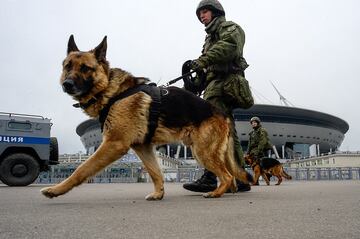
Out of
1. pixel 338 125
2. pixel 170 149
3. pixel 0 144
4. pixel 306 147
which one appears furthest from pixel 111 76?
pixel 338 125

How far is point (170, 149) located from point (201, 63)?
77165 mm

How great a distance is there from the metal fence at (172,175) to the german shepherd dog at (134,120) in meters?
14.5

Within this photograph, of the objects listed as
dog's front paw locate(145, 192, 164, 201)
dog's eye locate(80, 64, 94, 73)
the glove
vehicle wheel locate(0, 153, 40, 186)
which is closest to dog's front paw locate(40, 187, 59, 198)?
dog's front paw locate(145, 192, 164, 201)

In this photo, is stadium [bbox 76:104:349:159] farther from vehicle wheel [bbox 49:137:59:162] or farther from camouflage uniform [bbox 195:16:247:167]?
camouflage uniform [bbox 195:16:247:167]

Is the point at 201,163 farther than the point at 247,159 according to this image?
No

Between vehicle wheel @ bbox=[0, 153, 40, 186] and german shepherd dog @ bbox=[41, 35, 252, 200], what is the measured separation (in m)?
7.14

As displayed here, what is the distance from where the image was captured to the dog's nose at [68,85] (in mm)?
3566

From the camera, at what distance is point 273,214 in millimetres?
2580

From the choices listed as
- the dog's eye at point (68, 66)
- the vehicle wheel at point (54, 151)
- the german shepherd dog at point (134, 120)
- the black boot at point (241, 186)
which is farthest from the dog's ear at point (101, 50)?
the vehicle wheel at point (54, 151)

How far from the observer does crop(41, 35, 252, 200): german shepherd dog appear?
3613 mm

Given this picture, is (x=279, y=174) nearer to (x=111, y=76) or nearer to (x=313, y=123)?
(x=111, y=76)

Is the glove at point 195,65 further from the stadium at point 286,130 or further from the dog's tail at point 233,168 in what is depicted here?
the stadium at point 286,130

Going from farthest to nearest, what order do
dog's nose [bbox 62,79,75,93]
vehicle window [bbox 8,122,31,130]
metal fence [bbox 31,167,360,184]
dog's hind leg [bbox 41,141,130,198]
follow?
metal fence [bbox 31,167,360,184] < vehicle window [bbox 8,122,31,130] < dog's nose [bbox 62,79,75,93] < dog's hind leg [bbox 41,141,130,198]

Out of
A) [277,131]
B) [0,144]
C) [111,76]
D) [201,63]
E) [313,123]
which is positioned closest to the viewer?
[111,76]
